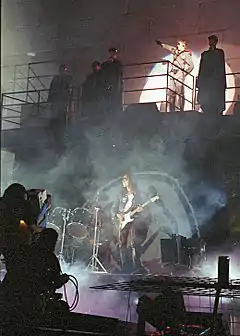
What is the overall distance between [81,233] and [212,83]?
1.03 meters

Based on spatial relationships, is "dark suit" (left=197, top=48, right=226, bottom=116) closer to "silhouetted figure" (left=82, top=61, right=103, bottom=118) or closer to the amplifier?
"silhouetted figure" (left=82, top=61, right=103, bottom=118)

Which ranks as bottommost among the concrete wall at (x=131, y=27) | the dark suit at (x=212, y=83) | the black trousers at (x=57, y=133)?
the black trousers at (x=57, y=133)

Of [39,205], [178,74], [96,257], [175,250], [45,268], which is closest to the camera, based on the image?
[45,268]

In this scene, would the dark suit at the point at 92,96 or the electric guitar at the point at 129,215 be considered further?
the dark suit at the point at 92,96

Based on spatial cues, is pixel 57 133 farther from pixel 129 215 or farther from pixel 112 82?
pixel 129 215

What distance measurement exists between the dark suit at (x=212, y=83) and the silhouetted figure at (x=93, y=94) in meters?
0.56

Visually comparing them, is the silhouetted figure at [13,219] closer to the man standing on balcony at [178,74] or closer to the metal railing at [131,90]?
the metal railing at [131,90]

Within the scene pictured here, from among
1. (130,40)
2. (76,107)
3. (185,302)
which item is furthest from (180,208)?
(130,40)

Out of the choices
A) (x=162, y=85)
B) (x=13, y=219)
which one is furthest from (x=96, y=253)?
(x=162, y=85)

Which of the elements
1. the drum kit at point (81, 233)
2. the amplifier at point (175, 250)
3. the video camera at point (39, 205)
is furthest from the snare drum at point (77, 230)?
the amplifier at point (175, 250)

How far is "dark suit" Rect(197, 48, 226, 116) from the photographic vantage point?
8.58 feet

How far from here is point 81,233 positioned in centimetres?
268

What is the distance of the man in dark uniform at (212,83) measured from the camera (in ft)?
8.57

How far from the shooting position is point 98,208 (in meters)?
2.74
